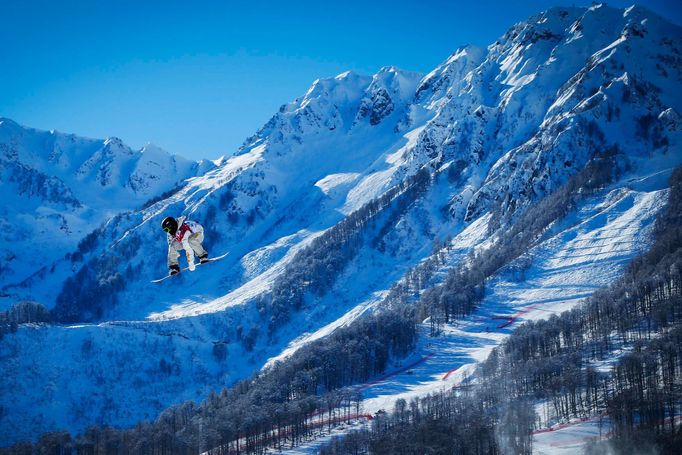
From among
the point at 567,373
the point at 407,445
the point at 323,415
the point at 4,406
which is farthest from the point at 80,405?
the point at 567,373

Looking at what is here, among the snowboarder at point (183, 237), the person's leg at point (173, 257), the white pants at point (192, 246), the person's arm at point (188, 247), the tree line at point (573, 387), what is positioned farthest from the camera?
the tree line at point (573, 387)

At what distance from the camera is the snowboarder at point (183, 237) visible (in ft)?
131

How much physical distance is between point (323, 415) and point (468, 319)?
A: 65.9m

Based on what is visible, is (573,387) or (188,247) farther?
(573,387)

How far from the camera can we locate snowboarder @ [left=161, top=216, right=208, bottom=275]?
3991 cm

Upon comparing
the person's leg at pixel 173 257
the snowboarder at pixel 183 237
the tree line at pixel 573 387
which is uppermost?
the snowboarder at pixel 183 237

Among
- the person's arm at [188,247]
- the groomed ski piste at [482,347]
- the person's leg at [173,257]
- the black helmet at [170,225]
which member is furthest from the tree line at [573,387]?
the black helmet at [170,225]

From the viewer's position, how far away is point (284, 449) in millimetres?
129125

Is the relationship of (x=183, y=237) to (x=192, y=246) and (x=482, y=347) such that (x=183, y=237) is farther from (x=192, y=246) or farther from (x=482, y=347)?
(x=482, y=347)

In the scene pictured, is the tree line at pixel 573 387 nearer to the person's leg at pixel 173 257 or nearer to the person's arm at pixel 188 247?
the person's arm at pixel 188 247

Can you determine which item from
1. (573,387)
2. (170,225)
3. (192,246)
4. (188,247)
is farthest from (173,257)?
(573,387)

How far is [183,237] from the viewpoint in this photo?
40906mm

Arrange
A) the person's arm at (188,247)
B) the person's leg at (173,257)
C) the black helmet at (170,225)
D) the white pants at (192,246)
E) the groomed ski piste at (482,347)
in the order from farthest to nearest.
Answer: the groomed ski piste at (482,347)
the person's leg at (173,257)
the white pants at (192,246)
the person's arm at (188,247)
the black helmet at (170,225)

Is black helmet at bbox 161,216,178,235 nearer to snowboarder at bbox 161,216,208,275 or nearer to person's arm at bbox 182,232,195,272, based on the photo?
snowboarder at bbox 161,216,208,275
